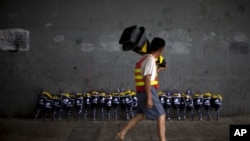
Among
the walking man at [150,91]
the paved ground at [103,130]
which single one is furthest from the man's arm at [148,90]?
the paved ground at [103,130]

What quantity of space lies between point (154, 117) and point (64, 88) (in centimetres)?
381

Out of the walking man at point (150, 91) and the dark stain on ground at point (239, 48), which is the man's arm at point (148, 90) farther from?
the dark stain on ground at point (239, 48)

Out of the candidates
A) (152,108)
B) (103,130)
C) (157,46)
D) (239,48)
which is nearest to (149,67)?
(157,46)

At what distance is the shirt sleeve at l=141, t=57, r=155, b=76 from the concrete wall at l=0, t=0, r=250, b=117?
3.20 metres

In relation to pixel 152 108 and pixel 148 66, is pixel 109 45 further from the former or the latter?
pixel 152 108

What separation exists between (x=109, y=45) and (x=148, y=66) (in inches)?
133

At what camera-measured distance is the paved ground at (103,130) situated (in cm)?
793

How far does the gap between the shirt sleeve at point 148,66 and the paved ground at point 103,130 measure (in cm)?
174

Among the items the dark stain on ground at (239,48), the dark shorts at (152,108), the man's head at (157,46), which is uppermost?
the dark stain on ground at (239,48)

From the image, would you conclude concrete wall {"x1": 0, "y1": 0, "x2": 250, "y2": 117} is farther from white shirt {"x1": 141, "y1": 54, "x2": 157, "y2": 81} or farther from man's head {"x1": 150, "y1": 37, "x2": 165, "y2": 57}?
white shirt {"x1": 141, "y1": 54, "x2": 157, "y2": 81}

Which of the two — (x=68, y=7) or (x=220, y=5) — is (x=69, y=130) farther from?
(x=220, y=5)

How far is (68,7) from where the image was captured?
9.88 metres

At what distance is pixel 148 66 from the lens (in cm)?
668

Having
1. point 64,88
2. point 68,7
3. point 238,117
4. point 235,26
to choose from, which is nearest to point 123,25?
point 68,7
